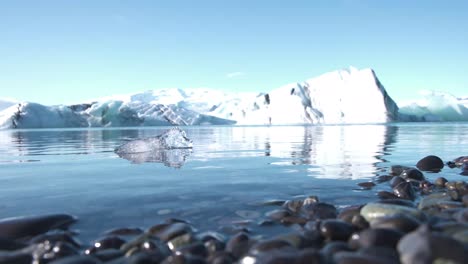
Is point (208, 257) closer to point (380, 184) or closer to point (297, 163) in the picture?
point (380, 184)

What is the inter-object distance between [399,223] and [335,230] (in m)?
0.50

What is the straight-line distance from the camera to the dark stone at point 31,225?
120 inches

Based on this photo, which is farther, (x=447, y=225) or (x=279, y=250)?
(x=447, y=225)

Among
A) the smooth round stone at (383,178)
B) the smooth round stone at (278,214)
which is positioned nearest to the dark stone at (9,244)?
the smooth round stone at (278,214)

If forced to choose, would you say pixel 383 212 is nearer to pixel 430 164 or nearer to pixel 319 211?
pixel 319 211

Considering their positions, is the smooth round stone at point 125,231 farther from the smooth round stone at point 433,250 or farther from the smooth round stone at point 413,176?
the smooth round stone at point 413,176

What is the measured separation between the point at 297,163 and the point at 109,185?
4235 millimetres

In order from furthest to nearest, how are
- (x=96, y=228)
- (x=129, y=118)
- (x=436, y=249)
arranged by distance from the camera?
(x=129, y=118)
(x=96, y=228)
(x=436, y=249)

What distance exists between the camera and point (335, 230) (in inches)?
110

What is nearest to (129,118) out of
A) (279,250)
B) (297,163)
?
(297,163)

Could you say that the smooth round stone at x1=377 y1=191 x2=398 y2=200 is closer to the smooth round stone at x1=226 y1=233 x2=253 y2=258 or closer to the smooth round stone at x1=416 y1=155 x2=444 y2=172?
the smooth round stone at x1=226 y1=233 x2=253 y2=258

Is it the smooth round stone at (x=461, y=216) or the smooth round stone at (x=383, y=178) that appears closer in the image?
the smooth round stone at (x=461, y=216)

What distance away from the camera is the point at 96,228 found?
3.33 m

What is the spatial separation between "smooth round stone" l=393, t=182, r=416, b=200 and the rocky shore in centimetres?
50
